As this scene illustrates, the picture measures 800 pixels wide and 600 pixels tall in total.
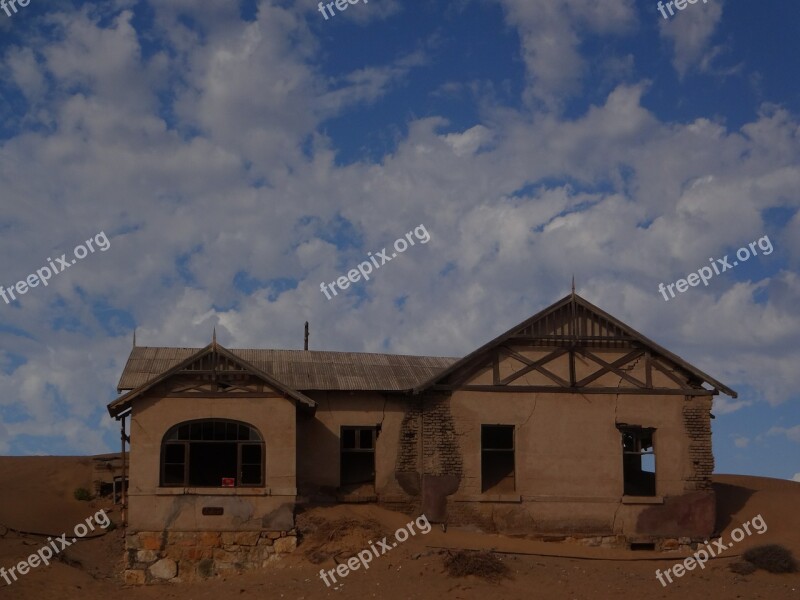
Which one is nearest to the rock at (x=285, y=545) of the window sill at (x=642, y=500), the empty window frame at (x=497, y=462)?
the empty window frame at (x=497, y=462)

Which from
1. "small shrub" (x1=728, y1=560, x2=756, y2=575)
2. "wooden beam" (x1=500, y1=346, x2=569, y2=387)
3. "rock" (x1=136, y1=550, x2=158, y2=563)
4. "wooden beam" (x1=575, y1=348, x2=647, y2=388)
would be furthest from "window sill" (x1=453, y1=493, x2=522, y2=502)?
"rock" (x1=136, y1=550, x2=158, y2=563)

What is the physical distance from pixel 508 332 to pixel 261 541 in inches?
339

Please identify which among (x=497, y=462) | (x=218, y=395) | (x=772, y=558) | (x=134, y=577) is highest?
(x=218, y=395)

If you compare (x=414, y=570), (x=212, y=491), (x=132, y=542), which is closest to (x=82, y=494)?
(x=132, y=542)

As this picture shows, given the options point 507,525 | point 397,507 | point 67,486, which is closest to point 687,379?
point 507,525

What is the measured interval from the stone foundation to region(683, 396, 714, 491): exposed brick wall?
11173 mm

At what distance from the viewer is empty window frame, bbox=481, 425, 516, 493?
27.4m

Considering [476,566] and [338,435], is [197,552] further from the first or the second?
[476,566]

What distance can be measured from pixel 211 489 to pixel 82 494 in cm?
955

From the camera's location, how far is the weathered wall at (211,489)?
77.1 ft

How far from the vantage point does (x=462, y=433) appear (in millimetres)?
25719

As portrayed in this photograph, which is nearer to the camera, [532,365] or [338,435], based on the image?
[532,365]

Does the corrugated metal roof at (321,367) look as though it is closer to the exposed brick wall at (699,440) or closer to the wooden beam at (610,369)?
the wooden beam at (610,369)

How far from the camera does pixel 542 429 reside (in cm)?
2594
